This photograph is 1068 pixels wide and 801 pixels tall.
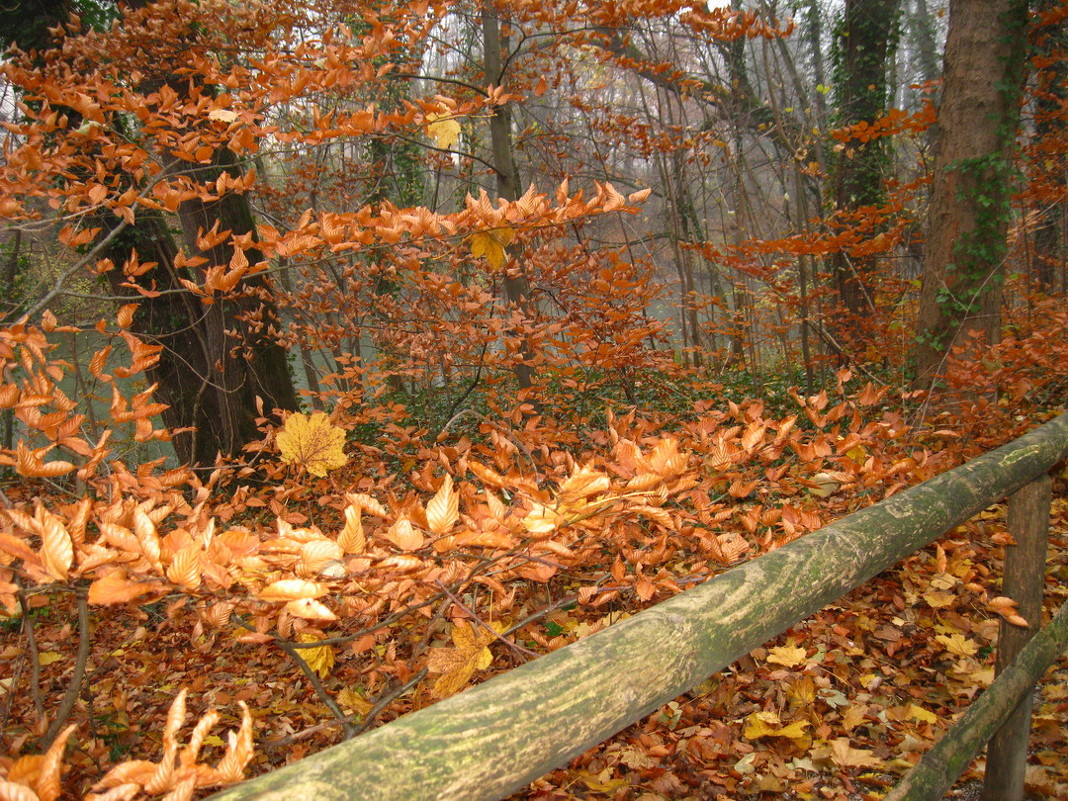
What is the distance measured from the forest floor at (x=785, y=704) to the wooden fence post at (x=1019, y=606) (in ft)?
0.51

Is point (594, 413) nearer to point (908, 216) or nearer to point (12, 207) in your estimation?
point (908, 216)

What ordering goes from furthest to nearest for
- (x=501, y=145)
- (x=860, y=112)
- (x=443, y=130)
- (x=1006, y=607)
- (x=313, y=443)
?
1. (x=860, y=112)
2. (x=501, y=145)
3. (x=313, y=443)
4. (x=443, y=130)
5. (x=1006, y=607)

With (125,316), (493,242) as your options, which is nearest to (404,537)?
(493,242)

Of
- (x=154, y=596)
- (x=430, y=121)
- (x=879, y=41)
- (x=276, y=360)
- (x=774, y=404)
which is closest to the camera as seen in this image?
(x=154, y=596)

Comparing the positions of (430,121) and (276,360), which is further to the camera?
(276,360)

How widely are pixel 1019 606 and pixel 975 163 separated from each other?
3738 mm

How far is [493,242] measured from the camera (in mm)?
2191

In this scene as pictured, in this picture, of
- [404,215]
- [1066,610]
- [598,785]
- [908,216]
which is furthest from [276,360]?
[908,216]

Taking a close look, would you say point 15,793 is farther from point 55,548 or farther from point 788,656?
point 788,656

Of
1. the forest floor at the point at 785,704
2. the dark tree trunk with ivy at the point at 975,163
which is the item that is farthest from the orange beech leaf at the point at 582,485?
the dark tree trunk with ivy at the point at 975,163

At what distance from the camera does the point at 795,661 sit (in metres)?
2.61

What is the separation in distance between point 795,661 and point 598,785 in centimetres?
96

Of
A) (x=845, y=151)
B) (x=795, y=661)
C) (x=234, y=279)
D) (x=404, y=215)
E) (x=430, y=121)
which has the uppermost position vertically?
(x=845, y=151)

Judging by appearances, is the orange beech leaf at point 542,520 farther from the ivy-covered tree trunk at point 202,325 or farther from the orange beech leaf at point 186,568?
the ivy-covered tree trunk at point 202,325
